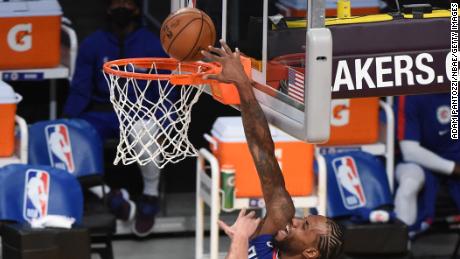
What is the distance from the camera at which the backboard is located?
18.8ft

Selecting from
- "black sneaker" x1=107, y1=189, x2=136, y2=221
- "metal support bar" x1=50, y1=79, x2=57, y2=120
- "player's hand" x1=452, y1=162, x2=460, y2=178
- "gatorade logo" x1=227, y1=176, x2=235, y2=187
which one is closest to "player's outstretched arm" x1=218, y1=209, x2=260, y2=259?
"gatorade logo" x1=227, y1=176, x2=235, y2=187

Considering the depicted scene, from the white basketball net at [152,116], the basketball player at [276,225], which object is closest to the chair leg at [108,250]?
the white basketball net at [152,116]

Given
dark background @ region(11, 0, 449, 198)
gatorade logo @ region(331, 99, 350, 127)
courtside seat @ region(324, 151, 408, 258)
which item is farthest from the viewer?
dark background @ region(11, 0, 449, 198)

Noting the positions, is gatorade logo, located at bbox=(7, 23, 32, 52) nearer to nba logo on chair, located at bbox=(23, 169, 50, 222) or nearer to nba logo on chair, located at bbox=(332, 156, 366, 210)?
nba logo on chair, located at bbox=(23, 169, 50, 222)

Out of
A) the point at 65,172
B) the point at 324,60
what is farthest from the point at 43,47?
the point at 324,60

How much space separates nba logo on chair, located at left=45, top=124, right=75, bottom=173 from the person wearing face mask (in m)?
0.53

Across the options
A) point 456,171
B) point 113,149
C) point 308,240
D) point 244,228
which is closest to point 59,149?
point 113,149

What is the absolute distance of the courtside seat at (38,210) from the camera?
802 cm

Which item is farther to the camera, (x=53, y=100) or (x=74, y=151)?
(x=53, y=100)

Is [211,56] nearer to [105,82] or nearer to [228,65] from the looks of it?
[228,65]

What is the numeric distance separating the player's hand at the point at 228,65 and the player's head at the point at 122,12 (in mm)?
3590

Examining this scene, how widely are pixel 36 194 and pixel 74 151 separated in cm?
77

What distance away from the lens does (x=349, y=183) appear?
8.80 m

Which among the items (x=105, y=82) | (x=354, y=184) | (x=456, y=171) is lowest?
(x=456, y=171)
